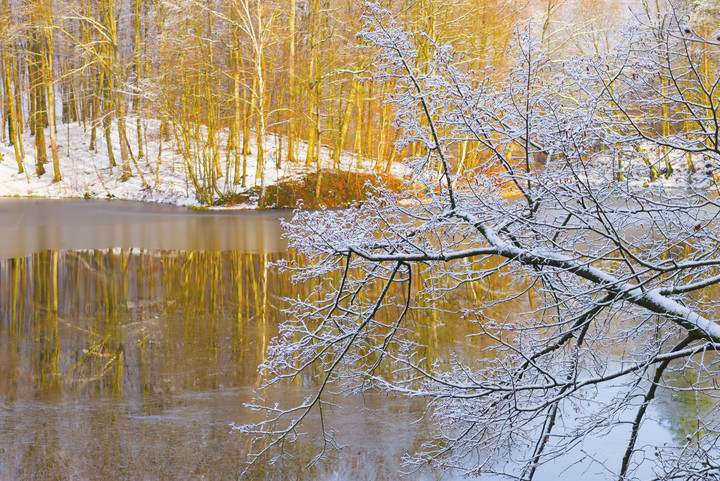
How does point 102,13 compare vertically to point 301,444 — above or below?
above

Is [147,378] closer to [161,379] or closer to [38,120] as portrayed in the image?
[161,379]

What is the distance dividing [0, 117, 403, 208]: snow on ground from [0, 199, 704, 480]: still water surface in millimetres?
13837

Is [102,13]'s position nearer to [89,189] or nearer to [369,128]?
A: [89,189]

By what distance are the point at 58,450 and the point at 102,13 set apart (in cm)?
2997

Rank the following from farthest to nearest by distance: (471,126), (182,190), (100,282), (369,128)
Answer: (369,128)
(182,190)
(100,282)
(471,126)

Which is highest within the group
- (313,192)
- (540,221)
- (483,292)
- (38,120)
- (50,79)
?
(50,79)

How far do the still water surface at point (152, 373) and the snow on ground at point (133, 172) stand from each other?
1384cm

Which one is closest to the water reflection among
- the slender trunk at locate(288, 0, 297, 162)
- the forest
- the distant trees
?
the forest

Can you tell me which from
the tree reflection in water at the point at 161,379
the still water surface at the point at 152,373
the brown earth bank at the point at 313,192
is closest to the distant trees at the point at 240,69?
the brown earth bank at the point at 313,192

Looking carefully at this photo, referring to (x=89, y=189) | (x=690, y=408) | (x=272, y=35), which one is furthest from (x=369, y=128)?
(x=690, y=408)

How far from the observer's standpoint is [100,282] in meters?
11.6

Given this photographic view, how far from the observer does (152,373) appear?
23.3 ft

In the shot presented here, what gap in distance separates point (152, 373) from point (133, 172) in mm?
26258

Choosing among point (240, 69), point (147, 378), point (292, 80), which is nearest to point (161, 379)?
point (147, 378)
